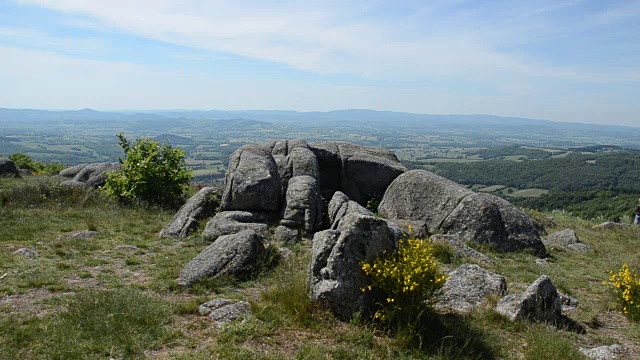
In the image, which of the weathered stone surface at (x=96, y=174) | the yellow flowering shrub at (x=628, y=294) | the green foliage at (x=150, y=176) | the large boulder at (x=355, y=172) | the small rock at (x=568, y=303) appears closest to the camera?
→ the yellow flowering shrub at (x=628, y=294)

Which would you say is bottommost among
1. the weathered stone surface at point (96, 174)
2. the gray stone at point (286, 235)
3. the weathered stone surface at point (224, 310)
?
the gray stone at point (286, 235)

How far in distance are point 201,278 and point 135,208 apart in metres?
10.6

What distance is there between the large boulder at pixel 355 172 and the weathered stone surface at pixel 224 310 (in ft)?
40.1

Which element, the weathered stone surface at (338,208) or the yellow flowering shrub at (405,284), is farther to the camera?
the weathered stone surface at (338,208)

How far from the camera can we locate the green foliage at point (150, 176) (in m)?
20.1

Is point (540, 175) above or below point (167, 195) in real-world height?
below

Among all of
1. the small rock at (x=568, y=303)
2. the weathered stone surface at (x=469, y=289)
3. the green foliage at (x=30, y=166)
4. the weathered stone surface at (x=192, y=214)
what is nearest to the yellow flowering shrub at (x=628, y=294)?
the small rock at (x=568, y=303)

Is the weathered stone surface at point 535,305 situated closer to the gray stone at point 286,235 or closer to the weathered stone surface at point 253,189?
the gray stone at point 286,235

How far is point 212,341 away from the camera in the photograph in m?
7.45

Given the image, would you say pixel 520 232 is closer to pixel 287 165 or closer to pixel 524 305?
pixel 524 305

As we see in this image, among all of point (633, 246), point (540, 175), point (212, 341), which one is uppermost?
point (212, 341)

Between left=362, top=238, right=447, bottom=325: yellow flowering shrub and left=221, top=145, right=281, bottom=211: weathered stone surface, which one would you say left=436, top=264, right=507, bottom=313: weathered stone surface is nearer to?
left=362, top=238, right=447, bottom=325: yellow flowering shrub

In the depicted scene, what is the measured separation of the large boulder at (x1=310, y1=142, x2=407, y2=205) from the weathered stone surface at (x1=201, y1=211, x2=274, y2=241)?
15.7 feet

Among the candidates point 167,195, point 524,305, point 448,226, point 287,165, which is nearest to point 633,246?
point 448,226
